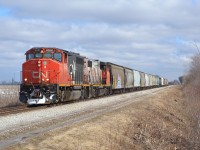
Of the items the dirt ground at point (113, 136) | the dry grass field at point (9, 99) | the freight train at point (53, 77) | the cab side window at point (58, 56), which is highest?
the cab side window at point (58, 56)

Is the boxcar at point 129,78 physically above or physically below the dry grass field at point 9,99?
above

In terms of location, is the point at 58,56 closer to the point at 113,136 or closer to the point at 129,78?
the point at 113,136

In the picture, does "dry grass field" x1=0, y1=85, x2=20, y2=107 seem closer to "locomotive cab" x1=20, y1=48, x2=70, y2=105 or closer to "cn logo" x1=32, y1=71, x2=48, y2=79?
"locomotive cab" x1=20, y1=48, x2=70, y2=105

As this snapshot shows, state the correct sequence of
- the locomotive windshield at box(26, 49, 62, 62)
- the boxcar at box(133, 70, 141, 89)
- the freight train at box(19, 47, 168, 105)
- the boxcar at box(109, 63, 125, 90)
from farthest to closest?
1. the boxcar at box(133, 70, 141, 89)
2. the boxcar at box(109, 63, 125, 90)
3. the locomotive windshield at box(26, 49, 62, 62)
4. the freight train at box(19, 47, 168, 105)

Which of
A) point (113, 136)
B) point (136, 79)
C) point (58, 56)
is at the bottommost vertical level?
point (113, 136)

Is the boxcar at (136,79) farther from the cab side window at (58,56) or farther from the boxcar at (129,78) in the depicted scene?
the cab side window at (58,56)

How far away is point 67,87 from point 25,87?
377 cm

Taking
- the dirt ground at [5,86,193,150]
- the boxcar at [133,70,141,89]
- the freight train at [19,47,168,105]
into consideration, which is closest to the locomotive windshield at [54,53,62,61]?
the freight train at [19,47,168,105]

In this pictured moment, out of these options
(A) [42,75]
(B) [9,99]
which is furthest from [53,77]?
(B) [9,99]

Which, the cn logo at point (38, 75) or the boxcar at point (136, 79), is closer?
the cn logo at point (38, 75)

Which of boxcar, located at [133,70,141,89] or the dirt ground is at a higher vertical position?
boxcar, located at [133,70,141,89]

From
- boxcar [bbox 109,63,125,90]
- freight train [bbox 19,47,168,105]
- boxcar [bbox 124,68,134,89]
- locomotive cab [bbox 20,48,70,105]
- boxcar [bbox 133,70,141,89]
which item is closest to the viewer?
locomotive cab [bbox 20,48,70,105]

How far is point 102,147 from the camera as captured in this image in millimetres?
12688

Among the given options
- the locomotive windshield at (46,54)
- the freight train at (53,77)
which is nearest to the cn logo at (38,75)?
the freight train at (53,77)
